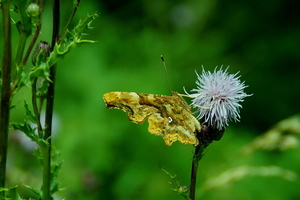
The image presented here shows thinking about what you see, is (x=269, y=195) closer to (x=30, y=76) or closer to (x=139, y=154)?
(x=139, y=154)

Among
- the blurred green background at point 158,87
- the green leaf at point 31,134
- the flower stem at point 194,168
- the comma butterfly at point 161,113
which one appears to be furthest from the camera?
the blurred green background at point 158,87

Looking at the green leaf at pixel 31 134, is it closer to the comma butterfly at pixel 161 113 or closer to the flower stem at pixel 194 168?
the comma butterfly at pixel 161 113

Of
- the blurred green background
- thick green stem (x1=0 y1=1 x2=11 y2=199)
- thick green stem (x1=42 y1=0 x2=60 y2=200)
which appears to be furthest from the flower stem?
the blurred green background

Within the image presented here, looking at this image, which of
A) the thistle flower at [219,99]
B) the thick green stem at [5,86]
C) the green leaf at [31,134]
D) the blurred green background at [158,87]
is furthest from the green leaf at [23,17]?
the blurred green background at [158,87]

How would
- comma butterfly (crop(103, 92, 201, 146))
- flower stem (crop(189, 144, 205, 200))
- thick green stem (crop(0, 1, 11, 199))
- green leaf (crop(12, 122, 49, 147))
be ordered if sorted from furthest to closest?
comma butterfly (crop(103, 92, 201, 146))
flower stem (crop(189, 144, 205, 200))
green leaf (crop(12, 122, 49, 147))
thick green stem (crop(0, 1, 11, 199))

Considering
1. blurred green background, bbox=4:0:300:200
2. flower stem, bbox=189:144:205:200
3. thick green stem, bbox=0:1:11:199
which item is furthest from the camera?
blurred green background, bbox=4:0:300:200

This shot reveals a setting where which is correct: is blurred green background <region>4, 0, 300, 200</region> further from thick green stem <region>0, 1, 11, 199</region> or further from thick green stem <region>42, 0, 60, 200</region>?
thick green stem <region>0, 1, 11, 199</region>

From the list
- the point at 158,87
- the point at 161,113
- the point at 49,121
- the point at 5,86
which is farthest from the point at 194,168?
the point at 158,87
